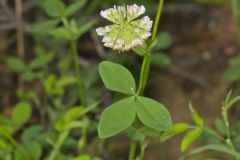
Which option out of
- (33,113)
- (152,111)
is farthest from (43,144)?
(152,111)

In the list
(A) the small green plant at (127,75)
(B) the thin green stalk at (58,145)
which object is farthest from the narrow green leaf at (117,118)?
(B) the thin green stalk at (58,145)

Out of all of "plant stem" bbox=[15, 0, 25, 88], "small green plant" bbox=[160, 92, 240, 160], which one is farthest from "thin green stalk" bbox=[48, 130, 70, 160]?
"plant stem" bbox=[15, 0, 25, 88]

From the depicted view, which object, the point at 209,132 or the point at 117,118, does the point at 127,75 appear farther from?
the point at 209,132

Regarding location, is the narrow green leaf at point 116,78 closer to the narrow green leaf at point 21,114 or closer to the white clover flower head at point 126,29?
the white clover flower head at point 126,29

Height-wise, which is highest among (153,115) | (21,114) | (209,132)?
(153,115)

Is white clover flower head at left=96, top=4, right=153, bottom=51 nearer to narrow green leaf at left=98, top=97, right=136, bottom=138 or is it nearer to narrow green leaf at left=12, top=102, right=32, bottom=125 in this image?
narrow green leaf at left=98, top=97, right=136, bottom=138

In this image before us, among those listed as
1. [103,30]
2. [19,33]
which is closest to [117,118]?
[103,30]
